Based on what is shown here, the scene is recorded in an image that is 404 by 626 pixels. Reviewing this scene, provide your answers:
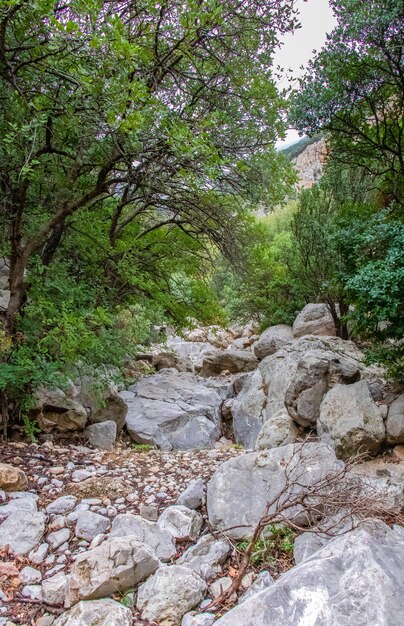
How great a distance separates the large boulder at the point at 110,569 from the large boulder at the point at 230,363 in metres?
10.1

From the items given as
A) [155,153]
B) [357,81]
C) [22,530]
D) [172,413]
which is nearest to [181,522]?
[22,530]

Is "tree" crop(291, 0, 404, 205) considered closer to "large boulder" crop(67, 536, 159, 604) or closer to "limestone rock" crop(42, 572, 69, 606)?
"large boulder" crop(67, 536, 159, 604)

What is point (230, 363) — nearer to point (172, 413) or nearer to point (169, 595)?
point (172, 413)

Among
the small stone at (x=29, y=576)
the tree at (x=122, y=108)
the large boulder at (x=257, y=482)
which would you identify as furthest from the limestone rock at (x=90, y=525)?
the tree at (x=122, y=108)

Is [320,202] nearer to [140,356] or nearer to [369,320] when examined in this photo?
[140,356]

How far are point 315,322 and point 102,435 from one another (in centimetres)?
747

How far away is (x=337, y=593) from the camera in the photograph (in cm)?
181

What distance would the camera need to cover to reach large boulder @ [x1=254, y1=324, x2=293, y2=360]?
465 inches

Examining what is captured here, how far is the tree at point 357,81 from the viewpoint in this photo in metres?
5.40

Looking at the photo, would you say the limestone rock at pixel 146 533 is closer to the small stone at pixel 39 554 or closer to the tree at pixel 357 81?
the small stone at pixel 39 554

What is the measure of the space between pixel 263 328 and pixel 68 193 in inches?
413

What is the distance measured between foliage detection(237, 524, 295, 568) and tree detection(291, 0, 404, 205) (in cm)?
584

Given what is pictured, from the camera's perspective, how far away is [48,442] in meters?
4.77

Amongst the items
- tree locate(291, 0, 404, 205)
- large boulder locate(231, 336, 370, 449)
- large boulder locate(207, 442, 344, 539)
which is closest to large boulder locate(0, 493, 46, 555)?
large boulder locate(207, 442, 344, 539)
